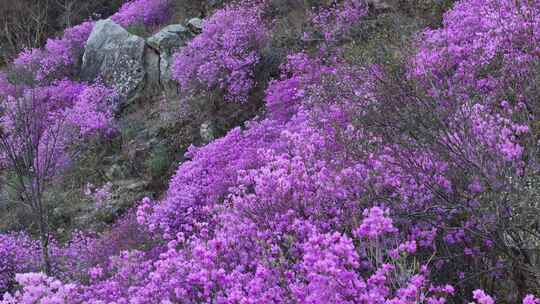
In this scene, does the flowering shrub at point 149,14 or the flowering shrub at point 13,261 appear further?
the flowering shrub at point 149,14

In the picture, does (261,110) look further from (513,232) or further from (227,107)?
(513,232)

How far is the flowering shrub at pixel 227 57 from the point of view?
10.6m

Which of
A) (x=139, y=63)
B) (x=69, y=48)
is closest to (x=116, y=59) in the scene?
(x=139, y=63)

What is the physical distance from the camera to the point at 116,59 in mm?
14312

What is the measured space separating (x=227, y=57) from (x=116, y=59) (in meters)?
5.01

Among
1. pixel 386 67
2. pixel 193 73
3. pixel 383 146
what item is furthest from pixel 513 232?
pixel 193 73

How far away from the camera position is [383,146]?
495 centimetres

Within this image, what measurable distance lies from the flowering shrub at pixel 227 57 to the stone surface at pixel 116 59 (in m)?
2.37

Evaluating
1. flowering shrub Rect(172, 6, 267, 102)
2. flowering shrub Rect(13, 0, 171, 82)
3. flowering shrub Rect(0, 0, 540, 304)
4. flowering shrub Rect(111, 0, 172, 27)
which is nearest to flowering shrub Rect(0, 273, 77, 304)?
flowering shrub Rect(0, 0, 540, 304)

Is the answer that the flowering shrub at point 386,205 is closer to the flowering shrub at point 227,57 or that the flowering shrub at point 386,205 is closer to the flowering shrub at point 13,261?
the flowering shrub at point 13,261

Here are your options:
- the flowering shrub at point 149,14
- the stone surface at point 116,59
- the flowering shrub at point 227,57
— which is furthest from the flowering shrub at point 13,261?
the flowering shrub at point 149,14

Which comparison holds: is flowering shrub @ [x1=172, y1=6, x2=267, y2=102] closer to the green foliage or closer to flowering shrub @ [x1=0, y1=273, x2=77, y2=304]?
the green foliage

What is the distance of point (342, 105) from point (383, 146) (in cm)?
208

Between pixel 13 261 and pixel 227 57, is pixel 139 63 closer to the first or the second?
pixel 227 57
